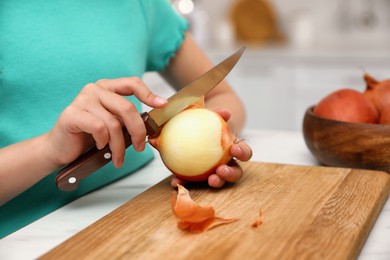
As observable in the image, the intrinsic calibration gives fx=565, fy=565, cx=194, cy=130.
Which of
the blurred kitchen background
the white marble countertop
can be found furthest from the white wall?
the white marble countertop

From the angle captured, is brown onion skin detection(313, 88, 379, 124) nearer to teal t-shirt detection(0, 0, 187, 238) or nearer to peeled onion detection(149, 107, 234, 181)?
peeled onion detection(149, 107, 234, 181)

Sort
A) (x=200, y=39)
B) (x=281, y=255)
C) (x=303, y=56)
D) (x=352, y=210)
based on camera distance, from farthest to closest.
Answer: (x=200, y=39) → (x=303, y=56) → (x=352, y=210) → (x=281, y=255)

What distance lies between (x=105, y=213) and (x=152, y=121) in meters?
0.14

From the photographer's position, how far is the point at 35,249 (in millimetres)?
639

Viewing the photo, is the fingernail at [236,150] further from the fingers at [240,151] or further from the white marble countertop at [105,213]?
the white marble countertop at [105,213]

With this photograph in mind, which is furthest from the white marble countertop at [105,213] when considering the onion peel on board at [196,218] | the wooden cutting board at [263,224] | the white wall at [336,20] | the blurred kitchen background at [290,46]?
the white wall at [336,20]

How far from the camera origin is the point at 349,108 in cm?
88

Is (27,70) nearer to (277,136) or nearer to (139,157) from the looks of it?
(139,157)

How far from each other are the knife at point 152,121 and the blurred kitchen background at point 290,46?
1501mm

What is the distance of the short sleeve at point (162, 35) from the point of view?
111cm

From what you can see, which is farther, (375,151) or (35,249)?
(375,151)

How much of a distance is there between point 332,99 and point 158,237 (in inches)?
16.5

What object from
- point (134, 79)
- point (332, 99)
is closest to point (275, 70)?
point (332, 99)

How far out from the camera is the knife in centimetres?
73
